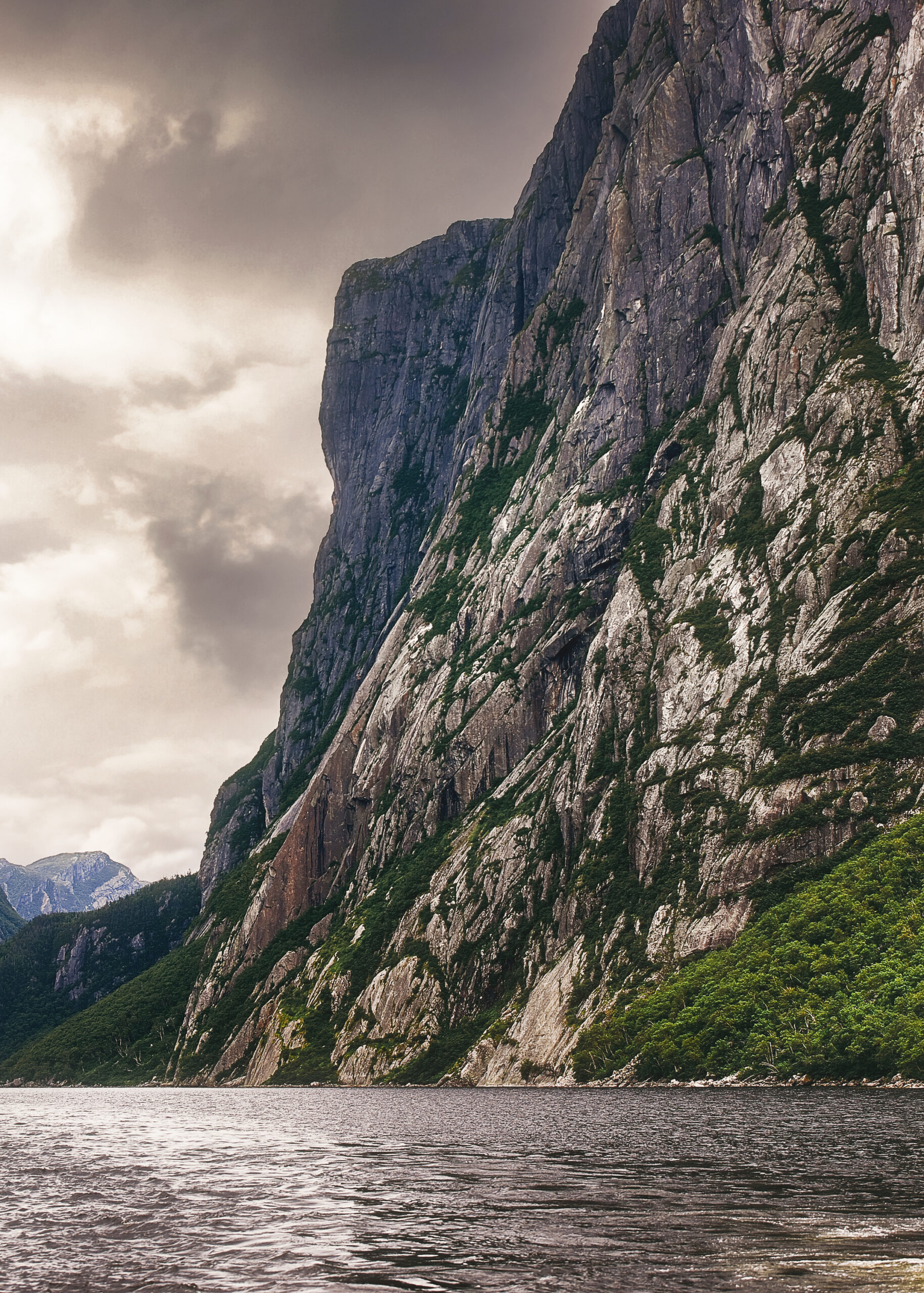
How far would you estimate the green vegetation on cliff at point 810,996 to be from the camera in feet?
220

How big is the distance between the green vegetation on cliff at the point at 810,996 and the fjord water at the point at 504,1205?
408 inches

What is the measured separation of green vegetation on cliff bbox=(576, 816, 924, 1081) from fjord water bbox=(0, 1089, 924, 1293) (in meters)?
10.4

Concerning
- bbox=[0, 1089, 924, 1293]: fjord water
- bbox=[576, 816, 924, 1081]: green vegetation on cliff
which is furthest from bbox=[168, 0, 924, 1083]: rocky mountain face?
bbox=[0, 1089, 924, 1293]: fjord water

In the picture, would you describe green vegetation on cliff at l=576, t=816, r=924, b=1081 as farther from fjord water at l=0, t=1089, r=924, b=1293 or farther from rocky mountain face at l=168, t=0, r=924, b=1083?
fjord water at l=0, t=1089, r=924, b=1293

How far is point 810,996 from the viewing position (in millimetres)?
74812

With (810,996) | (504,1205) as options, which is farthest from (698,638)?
(504,1205)

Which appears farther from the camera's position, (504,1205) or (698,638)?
(698,638)

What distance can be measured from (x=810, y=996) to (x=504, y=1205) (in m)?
54.6

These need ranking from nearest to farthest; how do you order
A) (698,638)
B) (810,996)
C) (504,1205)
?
(504,1205) < (810,996) < (698,638)

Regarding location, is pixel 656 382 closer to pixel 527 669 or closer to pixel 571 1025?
pixel 527 669

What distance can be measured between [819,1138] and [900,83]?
153 metres

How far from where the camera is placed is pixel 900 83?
459 ft

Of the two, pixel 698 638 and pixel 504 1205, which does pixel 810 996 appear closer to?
pixel 504 1205

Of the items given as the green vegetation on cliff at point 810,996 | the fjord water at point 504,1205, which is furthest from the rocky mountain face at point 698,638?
the fjord water at point 504,1205
